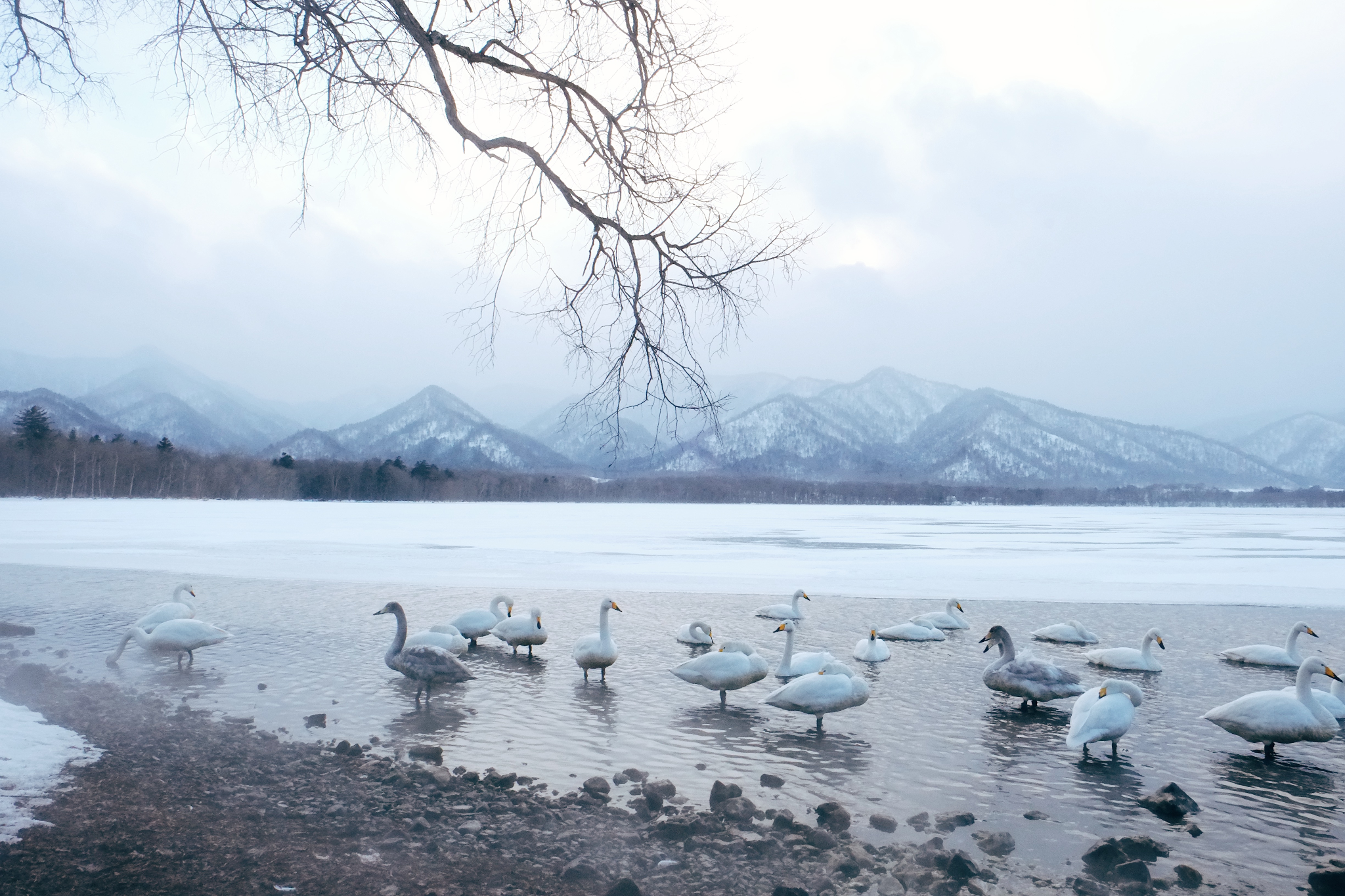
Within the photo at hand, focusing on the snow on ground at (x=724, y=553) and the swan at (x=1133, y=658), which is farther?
the snow on ground at (x=724, y=553)

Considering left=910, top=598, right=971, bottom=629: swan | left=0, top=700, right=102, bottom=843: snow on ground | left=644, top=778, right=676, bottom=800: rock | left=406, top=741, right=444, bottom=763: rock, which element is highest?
left=910, top=598, right=971, bottom=629: swan

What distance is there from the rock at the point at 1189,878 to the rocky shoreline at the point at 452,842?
0.02 meters

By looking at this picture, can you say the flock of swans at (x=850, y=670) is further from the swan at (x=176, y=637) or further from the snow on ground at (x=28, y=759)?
the snow on ground at (x=28, y=759)

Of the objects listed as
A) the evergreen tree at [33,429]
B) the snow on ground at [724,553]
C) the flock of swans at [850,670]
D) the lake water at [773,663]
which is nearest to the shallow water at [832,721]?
the lake water at [773,663]

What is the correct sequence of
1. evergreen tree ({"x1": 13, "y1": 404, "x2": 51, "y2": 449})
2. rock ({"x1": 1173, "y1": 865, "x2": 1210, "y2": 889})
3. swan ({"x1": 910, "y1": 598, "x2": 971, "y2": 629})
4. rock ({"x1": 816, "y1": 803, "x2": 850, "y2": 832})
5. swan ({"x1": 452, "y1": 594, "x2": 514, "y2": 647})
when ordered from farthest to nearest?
evergreen tree ({"x1": 13, "y1": 404, "x2": 51, "y2": 449}), swan ({"x1": 910, "y1": 598, "x2": 971, "y2": 629}), swan ({"x1": 452, "y1": 594, "x2": 514, "y2": 647}), rock ({"x1": 816, "y1": 803, "x2": 850, "y2": 832}), rock ({"x1": 1173, "y1": 865, "x2": 1210, "y2": 889})

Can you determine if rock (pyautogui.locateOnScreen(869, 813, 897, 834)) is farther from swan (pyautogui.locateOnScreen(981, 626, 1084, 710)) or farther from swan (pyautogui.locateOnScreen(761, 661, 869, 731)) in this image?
swan (pyautogui.locateOnScreen(981, 626, 1084, 710))

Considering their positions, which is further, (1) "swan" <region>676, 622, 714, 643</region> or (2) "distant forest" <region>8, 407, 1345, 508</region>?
(2) "distant forest" <region>8, 407, 1345, 508</region>

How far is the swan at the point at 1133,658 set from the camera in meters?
11.0

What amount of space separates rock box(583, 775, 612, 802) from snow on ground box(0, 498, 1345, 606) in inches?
488

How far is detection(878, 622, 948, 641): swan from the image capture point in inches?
523

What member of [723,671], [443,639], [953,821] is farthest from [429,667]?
[953,821]

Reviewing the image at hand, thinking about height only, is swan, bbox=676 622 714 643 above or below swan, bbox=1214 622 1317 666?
below

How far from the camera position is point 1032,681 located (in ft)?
30.6

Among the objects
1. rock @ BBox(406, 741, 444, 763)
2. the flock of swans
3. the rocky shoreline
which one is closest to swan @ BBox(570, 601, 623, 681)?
the flock of swans
